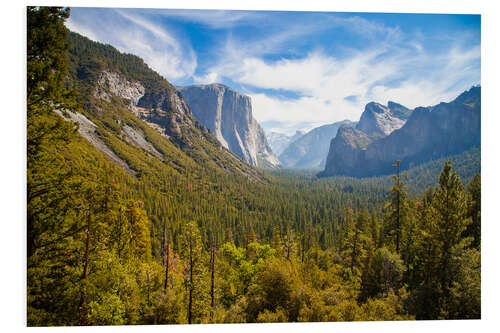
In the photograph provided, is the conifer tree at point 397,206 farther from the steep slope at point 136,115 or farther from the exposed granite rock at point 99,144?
the steep slope at point 136,115

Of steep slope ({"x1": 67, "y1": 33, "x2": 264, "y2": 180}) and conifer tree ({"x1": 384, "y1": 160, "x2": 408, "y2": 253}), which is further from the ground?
steep slope ({"x1": 67, "y1": 33, "x2": 264, "y2": 180})

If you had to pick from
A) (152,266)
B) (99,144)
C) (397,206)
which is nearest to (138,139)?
(99,144)

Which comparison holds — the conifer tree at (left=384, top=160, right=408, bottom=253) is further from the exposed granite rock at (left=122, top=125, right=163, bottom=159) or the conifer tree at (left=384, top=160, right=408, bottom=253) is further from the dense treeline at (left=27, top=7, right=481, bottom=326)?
the exposed granite rock at (left=122, top=125, right=163, bottom=159)

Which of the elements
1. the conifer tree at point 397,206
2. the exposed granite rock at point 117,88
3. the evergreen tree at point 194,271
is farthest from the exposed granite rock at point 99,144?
the conifer tree at point 397,206

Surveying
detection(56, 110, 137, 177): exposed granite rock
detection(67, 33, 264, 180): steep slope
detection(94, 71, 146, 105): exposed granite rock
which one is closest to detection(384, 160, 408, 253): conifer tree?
detection(56, 110, 137, 177): exposed granite rock

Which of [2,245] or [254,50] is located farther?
[254,50]

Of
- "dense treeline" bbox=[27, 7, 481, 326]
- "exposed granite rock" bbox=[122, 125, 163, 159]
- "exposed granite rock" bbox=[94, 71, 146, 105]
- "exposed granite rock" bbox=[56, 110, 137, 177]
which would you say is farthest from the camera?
"exposed granite rock" bbox=[94, 71, 146, 105]

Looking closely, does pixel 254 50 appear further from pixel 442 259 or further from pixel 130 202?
pixel 442 259
